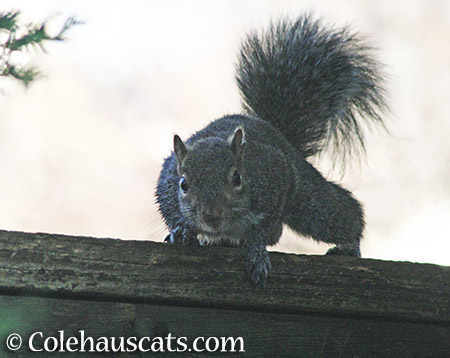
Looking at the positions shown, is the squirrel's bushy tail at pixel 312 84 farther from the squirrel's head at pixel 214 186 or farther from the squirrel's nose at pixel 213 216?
the squirrel's nose at pixel 213 216

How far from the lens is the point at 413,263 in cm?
164

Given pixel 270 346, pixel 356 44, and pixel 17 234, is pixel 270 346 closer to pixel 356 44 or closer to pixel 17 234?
pixel 17 234

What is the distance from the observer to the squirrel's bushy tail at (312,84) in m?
2.54

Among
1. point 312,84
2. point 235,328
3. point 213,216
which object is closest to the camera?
point 235,328

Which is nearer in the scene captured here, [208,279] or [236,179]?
[208,279]

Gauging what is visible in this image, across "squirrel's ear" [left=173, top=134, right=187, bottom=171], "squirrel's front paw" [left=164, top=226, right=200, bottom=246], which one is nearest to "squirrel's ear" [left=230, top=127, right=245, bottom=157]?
"squirrel's ear" [left=173, top=134, right=187, bottom=171]

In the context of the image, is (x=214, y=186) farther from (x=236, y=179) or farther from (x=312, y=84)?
(x=312, y=84)

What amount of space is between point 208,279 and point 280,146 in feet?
3.22

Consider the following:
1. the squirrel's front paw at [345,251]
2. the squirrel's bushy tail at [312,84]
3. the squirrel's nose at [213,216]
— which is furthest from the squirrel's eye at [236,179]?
the squirrel's bushy tail at [312,84]

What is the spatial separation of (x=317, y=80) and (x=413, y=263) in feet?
3.62

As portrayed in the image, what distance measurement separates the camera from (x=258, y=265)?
4.91 ft

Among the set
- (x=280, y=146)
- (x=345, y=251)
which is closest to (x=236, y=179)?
(x=280, y=146)

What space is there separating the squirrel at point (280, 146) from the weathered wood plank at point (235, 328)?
0.91ft

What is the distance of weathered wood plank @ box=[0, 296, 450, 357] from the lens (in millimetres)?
1356
